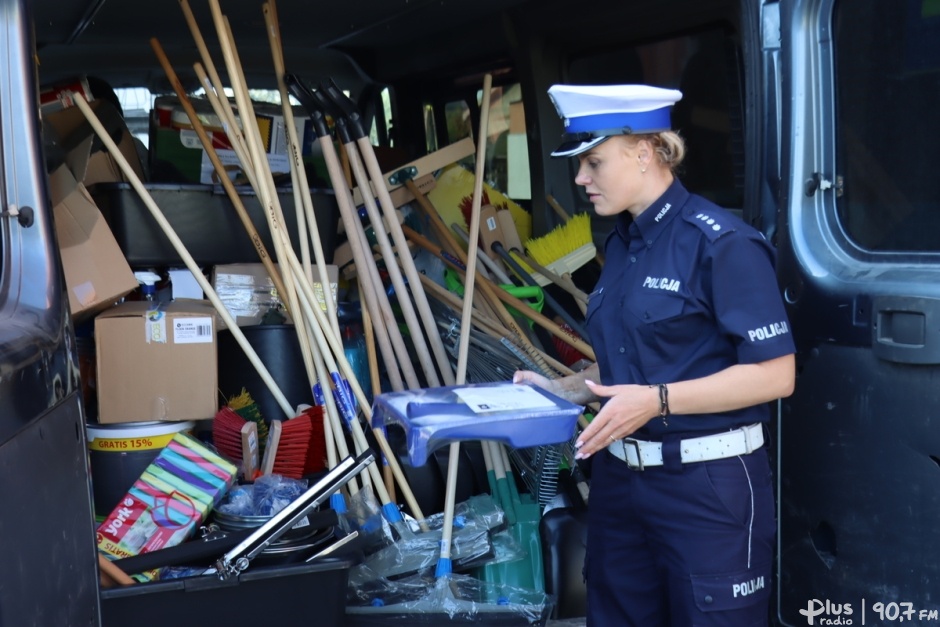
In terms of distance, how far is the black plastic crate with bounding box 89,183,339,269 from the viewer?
136 inches

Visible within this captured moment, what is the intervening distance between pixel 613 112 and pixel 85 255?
1801 mm

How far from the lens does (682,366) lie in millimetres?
1886

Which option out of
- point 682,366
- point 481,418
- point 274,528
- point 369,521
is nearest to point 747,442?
point 682,366

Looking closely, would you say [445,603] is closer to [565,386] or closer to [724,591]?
[565,386]

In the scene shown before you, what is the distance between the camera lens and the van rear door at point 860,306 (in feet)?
5.46

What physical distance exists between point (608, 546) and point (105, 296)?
5.64ft

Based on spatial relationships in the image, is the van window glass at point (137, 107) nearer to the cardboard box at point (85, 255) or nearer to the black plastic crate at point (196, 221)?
the black plastic crate at point (196, 221)

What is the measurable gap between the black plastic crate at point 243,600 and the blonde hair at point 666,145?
126 cm

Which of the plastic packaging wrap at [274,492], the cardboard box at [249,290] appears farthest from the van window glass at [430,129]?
the plastic packaging wrap at [274,492]

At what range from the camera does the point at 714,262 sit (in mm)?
1821

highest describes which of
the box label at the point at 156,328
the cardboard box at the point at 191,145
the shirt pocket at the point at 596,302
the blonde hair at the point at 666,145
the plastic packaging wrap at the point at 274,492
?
the cardboard box at the point at 191,145

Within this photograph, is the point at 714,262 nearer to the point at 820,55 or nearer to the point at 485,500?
the point at 820,55

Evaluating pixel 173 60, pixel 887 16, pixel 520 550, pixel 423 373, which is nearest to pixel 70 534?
pixel 887 16

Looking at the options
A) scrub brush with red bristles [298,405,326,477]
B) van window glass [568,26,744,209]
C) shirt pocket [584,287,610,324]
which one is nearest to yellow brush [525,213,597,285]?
van window glass [568,26,744,209]
